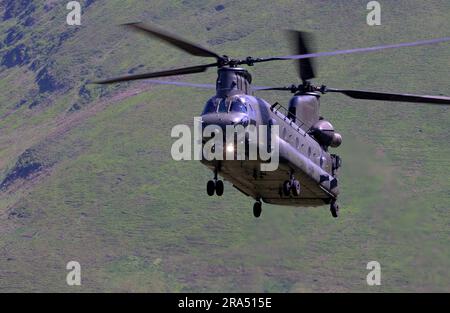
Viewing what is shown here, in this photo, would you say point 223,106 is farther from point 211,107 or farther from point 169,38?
point 169,38

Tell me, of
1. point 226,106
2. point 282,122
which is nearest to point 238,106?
point 226,106

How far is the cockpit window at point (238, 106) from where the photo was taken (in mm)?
58469

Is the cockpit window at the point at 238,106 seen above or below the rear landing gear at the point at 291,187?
above

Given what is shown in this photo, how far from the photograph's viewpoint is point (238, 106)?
192ft

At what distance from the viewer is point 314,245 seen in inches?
7800

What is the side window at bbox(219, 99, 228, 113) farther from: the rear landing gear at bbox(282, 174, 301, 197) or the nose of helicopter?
the rear landing gear at bbox(282, 174, 301, 197)

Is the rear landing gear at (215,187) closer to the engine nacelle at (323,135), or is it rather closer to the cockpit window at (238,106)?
the cockpit window at (238,106)

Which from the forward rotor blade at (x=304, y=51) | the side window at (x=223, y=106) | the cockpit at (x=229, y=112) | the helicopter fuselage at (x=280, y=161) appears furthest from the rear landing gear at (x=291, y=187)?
the forward rotor blade at (x=304, y=51)

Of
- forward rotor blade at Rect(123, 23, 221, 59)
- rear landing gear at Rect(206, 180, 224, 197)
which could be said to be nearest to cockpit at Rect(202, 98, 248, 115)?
forward rotor blade at Rect(123, 23, 221, 59)

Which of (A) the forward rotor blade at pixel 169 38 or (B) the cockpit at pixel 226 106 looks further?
(B) the cockpit at pixel 226 106

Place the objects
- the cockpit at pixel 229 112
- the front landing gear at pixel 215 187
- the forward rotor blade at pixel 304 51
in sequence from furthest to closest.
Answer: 1. the forward rotor blade at pixel 304 51
2. the front landing gear at pixel 215 187
3. the cockpit at pixel 229 112

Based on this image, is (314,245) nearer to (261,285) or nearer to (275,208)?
(261,285)
